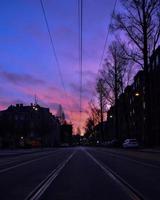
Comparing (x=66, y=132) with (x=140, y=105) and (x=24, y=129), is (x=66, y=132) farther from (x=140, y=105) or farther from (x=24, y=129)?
(x=140, y=105)

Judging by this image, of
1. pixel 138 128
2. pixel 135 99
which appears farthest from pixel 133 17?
pixel 138 128

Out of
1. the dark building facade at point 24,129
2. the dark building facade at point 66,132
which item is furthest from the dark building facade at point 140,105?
the dark building facade at point 24,129

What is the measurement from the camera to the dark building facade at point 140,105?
83787 millimetres

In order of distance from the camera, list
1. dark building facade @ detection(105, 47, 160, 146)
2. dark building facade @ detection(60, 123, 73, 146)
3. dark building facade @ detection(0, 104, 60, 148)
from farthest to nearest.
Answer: dark building facade @ detection(60, 123, 73, 146), dark building facade @ detection(0, 104, 60, 148), dark building facade @ detection(105, 47, 160, 146)

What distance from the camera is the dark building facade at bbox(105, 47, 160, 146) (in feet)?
275

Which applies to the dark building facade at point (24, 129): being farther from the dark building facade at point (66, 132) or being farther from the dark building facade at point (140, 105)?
the dark building facade at point (140, 105)

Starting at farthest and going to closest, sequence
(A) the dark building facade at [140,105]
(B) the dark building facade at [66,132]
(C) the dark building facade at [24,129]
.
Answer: (B) the dark building facade at [66,132] < (C) the dark building facade at [24,129] < (A) the dark building facade at [140,105]

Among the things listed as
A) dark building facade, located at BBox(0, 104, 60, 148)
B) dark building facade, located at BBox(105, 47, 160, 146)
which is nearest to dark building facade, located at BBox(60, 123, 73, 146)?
dark building facade, located at BBox(0, 104, 60, 148)

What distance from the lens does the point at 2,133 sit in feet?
403

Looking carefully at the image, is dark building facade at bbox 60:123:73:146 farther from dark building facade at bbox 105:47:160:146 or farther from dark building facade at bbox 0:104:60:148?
dark building facade at bbox 105:47:160:146

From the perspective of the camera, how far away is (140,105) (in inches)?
4262

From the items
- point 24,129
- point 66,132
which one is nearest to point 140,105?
point 24,129

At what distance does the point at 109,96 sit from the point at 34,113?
317ft

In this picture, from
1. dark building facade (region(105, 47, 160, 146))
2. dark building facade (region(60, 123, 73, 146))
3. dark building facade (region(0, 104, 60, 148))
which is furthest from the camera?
dark building facade (region(60, 123, 73, 146))
